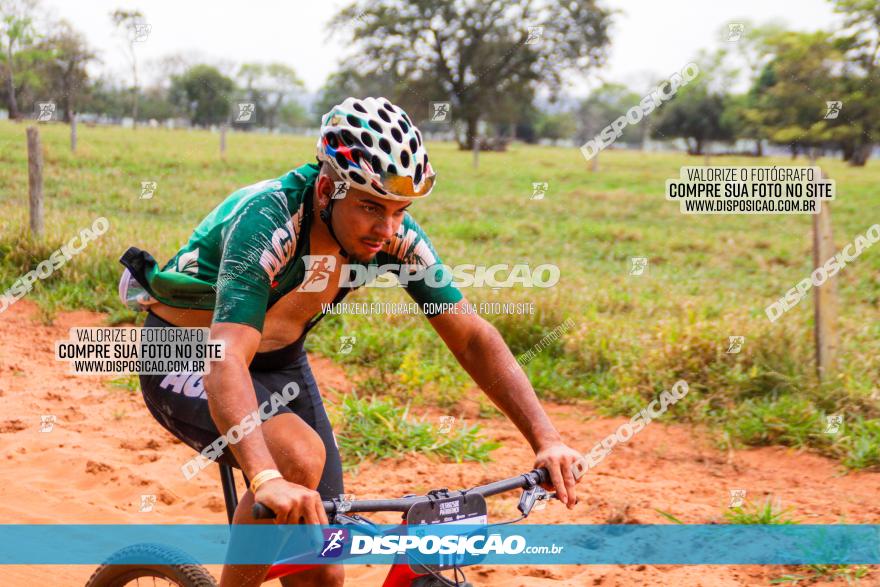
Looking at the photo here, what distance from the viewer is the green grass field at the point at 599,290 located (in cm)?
645

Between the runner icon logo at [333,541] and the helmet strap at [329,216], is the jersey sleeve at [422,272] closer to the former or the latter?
the helmet strap at [329,216]

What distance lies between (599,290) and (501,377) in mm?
6730

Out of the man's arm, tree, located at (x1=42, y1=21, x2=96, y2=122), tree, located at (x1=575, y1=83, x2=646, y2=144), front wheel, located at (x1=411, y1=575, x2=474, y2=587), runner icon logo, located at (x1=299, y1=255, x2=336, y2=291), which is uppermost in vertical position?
tree, located at (x1=575, y1=83, x2=646, y2=144)

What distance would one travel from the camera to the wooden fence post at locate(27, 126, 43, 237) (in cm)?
938

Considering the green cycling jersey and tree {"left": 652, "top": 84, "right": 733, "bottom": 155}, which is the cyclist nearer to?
the green cycling jersey

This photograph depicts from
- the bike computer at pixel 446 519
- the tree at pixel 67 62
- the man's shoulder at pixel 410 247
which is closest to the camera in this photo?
the bike computer at pixel 446 519

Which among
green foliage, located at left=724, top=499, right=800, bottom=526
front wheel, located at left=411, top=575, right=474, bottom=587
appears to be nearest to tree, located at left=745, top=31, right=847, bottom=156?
green foliage, located at left=724, top=499, right=800, bottom=526

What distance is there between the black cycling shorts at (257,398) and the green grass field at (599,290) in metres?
3.55

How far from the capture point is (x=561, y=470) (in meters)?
2.43

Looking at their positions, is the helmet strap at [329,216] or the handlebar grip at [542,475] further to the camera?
the helmet strap at [329,216]

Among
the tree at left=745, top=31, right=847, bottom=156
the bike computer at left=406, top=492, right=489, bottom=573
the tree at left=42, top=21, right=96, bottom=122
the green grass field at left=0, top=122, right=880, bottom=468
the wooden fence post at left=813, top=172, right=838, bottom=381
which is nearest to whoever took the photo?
the bike computer at left=406, top=492, right=489, bottom=573

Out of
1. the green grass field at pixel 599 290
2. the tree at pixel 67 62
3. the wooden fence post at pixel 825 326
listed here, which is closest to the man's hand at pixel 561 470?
the green grass field at pixel 599 290

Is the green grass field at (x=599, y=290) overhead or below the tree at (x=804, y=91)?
below

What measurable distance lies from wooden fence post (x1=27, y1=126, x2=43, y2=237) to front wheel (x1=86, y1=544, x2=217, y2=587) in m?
7.30
